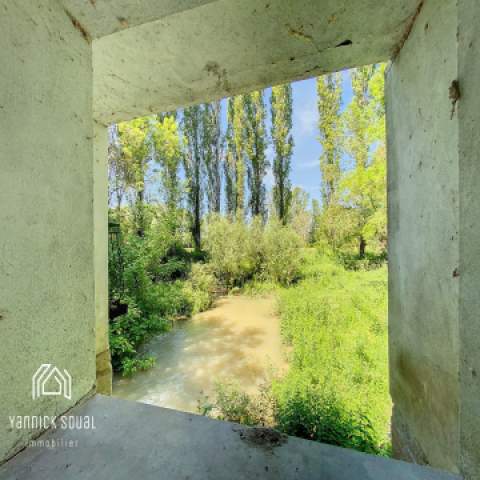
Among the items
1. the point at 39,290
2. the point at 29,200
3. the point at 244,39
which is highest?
the point at 244,39

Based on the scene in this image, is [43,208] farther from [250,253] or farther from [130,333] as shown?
[250,253]

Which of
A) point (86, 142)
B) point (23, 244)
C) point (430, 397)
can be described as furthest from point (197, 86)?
point (430, 397)

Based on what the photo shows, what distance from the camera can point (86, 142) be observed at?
0.95 meters

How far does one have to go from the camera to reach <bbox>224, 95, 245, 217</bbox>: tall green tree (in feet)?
43.5

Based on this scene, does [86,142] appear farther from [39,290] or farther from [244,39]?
[244,39]

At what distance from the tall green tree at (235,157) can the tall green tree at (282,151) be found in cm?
175

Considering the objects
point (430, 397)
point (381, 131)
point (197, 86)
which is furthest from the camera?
point (381, 131)

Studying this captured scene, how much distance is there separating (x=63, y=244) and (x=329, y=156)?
13.9m

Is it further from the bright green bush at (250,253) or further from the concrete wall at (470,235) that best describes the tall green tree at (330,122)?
the concrete wall at (470,235)

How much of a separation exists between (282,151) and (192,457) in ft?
46.7

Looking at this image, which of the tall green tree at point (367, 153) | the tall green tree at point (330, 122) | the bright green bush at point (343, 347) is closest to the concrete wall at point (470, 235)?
the bright green bush at point (343, 347)

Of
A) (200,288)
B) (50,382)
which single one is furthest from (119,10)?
(200,288)

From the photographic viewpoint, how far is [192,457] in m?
0.69

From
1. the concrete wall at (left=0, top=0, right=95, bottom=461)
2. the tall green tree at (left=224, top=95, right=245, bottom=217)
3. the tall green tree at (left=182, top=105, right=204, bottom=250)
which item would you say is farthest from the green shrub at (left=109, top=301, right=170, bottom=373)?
the tall green tree at (left=224, top=95, right=245, bottom=217)
